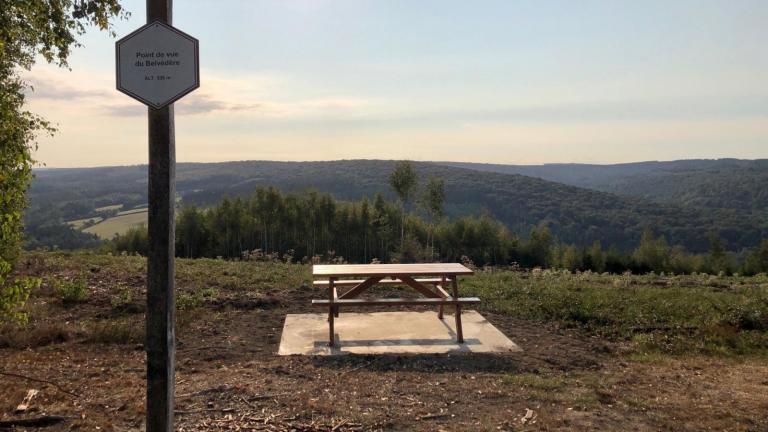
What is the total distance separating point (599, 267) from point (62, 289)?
1938 inches

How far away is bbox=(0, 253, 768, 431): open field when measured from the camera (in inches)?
168

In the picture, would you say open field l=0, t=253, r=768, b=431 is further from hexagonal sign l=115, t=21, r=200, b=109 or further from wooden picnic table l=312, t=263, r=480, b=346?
hexagonal sign l=115, t=21, r=200, b=109

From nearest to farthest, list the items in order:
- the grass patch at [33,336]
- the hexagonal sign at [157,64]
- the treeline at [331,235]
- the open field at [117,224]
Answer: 1. the hexagonal sign at [157,64]
2. the grass patch at [33,336]
3. the treeline at [331,235]
4. the open field at [117,224]

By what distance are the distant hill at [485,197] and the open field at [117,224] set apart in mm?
10671

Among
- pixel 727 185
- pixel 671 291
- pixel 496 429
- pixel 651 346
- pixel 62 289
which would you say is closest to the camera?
pixel 496 429

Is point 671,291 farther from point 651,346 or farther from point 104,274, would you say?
point 104,274

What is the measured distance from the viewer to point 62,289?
838cm

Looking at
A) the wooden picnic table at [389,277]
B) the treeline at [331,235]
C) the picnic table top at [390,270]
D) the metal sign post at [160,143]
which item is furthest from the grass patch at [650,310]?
the treeline at [331,235]

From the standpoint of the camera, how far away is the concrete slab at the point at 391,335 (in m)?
6.37

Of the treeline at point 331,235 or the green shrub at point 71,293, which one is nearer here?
the green shrub at point 71,293

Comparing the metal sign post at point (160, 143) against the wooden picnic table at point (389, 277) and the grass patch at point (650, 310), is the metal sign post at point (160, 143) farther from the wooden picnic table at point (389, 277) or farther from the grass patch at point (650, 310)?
the grass patch at point (650, 310)

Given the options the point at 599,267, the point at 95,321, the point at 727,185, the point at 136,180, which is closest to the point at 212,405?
the point at 95,321

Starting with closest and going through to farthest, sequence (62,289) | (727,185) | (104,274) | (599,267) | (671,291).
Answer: (62,289) < (671,291) < (104,274) < (599,267) < (727,185)

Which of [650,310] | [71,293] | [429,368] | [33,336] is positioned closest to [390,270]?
[429,368]
